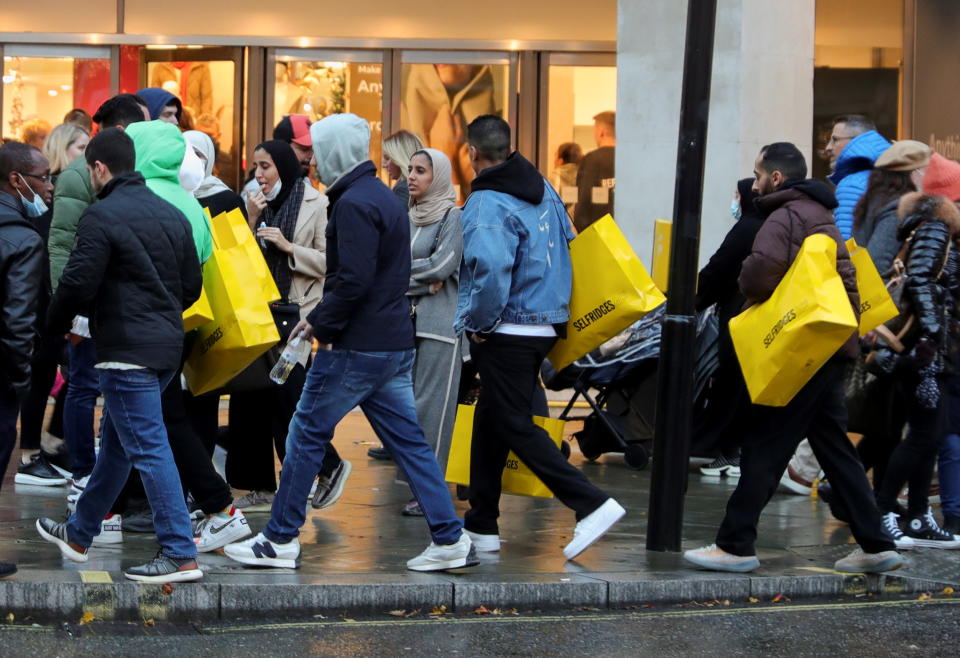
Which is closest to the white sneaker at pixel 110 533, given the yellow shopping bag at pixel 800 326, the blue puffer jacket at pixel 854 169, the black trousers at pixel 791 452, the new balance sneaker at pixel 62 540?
the new balance sneaker at pixel 62 540

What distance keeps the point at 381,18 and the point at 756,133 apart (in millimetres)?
4363

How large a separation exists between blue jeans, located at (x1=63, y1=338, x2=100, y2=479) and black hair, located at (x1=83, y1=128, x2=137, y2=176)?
2155 millimetres

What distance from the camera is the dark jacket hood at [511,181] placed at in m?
7.15

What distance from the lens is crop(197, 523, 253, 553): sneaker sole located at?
23.2 feet

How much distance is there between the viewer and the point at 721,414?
9.80 meters

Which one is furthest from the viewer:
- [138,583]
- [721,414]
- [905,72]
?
[905,72]

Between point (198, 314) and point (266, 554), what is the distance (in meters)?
1.08

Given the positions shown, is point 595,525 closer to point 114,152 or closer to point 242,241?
point 242,241

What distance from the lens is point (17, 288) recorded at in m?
6.31

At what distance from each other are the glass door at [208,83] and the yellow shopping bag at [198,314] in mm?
8870

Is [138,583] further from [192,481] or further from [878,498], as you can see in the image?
[878,498]

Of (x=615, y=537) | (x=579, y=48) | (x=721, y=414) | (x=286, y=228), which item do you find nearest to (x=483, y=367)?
(x=615, y=537)

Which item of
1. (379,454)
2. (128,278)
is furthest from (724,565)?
(379,454)

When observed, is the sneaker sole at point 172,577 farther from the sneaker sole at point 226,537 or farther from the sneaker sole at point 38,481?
the sneaker sole at point 38,481
